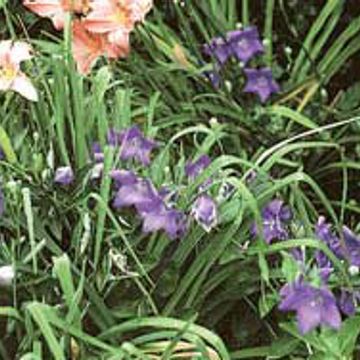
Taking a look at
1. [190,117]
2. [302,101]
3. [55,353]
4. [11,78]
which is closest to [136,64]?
[190,117]

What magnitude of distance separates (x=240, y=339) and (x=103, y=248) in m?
0.33

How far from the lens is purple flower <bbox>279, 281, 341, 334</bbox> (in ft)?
7.97

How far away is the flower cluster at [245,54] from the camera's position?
11.2 feet

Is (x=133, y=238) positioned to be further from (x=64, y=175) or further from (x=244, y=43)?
(x=244, y=43)

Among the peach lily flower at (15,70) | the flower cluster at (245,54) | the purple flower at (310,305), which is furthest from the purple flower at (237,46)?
the purple flower at (310,305)

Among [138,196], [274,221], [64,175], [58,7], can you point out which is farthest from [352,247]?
[58,7]

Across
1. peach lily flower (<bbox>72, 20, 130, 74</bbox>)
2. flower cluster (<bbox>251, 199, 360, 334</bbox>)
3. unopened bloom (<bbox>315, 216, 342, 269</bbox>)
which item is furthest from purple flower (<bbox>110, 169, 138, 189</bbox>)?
peach lily flower (<bbox>72, 20, 130, 74</bbox>)

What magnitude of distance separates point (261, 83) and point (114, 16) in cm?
59

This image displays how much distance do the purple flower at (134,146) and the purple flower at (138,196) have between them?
0.40ft

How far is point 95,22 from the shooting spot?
116 inches

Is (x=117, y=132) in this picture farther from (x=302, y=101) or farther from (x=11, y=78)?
(x=302, y=101)

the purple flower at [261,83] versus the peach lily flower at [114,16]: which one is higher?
the peach lily flower at [114,16]

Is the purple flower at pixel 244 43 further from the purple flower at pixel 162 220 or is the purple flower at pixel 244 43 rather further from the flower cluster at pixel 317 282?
the purple flower at pixel 162 220

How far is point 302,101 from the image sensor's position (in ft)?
11.3
